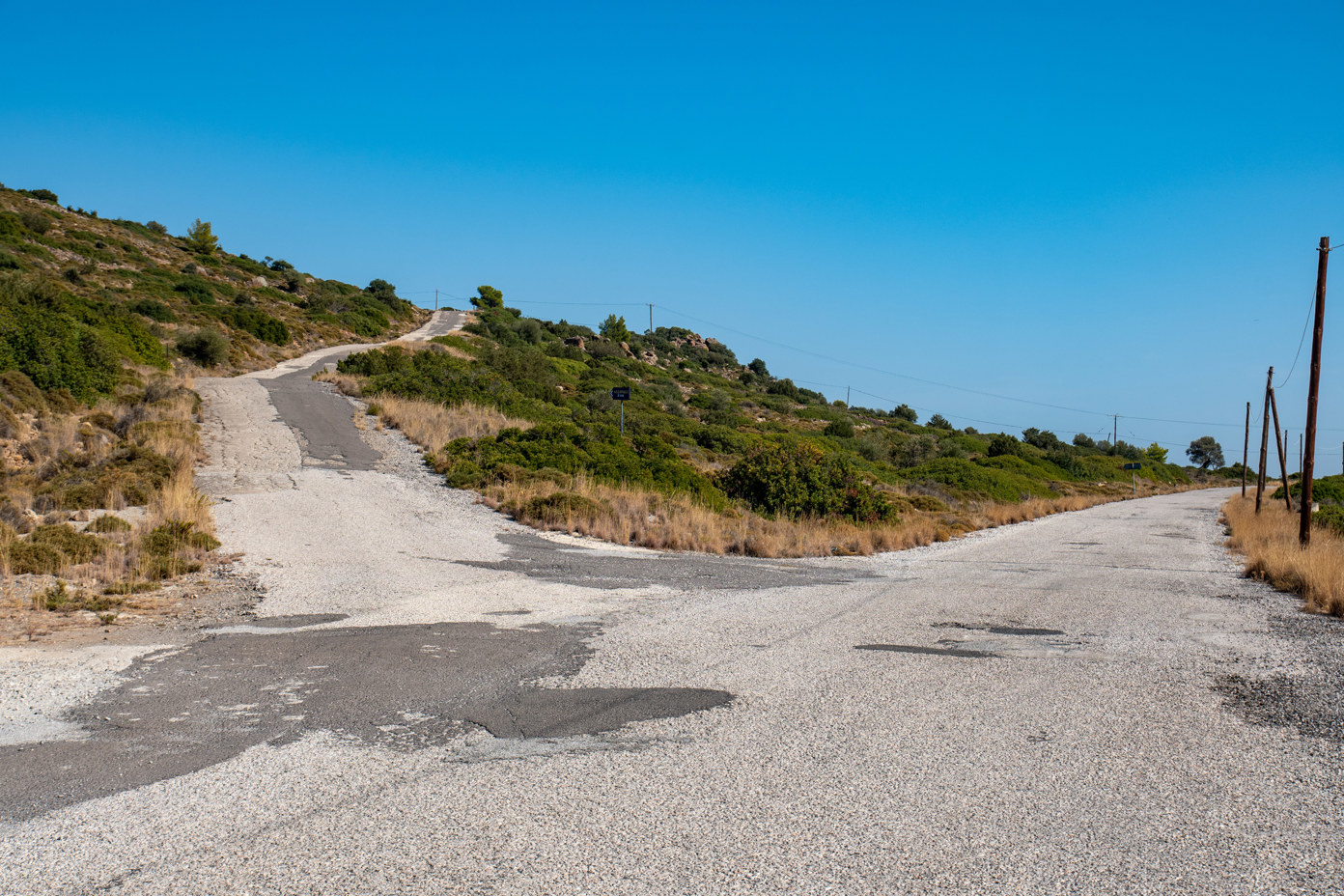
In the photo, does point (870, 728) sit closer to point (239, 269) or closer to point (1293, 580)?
point (1293, 580)

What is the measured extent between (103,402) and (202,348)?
683 inches

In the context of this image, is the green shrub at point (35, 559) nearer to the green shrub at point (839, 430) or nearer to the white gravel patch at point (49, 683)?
the white gravel patch at point (49, 683)

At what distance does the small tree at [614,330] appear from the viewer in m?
87.5

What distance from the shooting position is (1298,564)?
1255 centimetres

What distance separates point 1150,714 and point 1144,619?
4.33 metres

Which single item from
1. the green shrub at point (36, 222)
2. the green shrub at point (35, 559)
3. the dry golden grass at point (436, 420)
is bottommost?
the green shrub at point (35, 559)

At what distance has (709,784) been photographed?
167 inches

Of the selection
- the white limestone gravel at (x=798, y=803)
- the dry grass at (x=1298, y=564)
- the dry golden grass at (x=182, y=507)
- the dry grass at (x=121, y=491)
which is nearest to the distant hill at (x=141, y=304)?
the dry grass at (x=121, y=491)

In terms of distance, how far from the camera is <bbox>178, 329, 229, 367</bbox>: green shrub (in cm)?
3844

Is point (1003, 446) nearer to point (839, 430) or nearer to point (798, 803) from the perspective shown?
point (839, 430)

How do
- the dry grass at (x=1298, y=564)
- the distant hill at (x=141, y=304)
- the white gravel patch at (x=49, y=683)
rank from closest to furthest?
the white gravel patch at (x=49, y=683) < the dry grass at (x=1298, y=564) < the distant hill at (x=141, y=304)

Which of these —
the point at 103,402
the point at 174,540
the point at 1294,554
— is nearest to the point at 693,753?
the point at 174,540

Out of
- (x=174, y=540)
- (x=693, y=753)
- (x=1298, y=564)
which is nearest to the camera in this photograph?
(x=693, y=753)

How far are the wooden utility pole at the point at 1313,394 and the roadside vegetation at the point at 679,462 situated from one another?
314 inches
